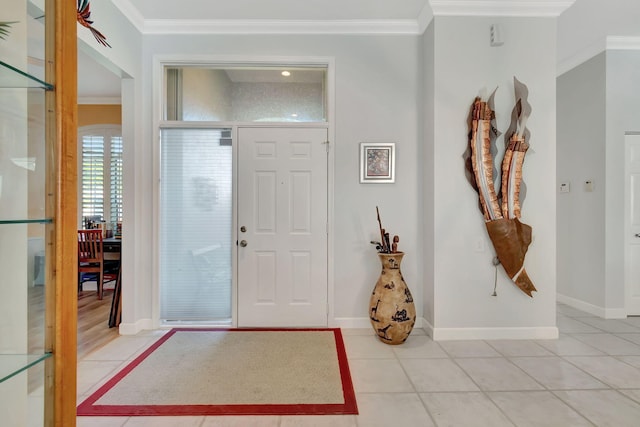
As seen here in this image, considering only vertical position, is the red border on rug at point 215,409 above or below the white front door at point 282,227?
below

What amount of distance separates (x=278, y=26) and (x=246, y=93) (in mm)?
709

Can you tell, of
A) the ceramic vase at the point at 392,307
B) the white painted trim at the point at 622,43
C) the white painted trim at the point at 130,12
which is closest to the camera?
the ceramic vase at the point at 392,307

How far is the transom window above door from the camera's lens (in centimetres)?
324

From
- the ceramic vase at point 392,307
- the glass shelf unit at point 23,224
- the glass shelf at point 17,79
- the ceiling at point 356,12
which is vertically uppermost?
the ceiling at point 356,12

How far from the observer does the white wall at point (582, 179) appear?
347 centimetres

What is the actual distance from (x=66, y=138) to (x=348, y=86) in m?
2.60

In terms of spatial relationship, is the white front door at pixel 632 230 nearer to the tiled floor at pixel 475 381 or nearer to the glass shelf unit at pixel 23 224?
the tiled floor at pixel 475 381

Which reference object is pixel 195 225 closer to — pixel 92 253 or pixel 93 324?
pixel 93 324

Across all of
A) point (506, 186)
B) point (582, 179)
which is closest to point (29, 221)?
point (506, 186)

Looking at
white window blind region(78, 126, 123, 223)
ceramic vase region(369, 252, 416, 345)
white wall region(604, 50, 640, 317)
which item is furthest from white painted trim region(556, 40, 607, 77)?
white window blind region(78, 126, 123, 223)

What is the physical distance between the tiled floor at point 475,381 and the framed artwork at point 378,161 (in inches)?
59.1

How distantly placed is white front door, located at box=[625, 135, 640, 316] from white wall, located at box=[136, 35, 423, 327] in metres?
2.39

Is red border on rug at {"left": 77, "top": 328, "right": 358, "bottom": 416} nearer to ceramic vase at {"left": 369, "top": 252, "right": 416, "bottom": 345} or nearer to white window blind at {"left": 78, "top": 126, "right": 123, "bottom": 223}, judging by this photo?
ceramic vase at {"left": 369, "top": 252, "right": 416, "bottom": 345}

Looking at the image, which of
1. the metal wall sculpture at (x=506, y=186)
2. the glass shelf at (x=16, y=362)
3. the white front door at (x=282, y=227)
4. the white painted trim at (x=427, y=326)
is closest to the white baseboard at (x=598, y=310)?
the metal wall sculpture at (x=506, y=186)
